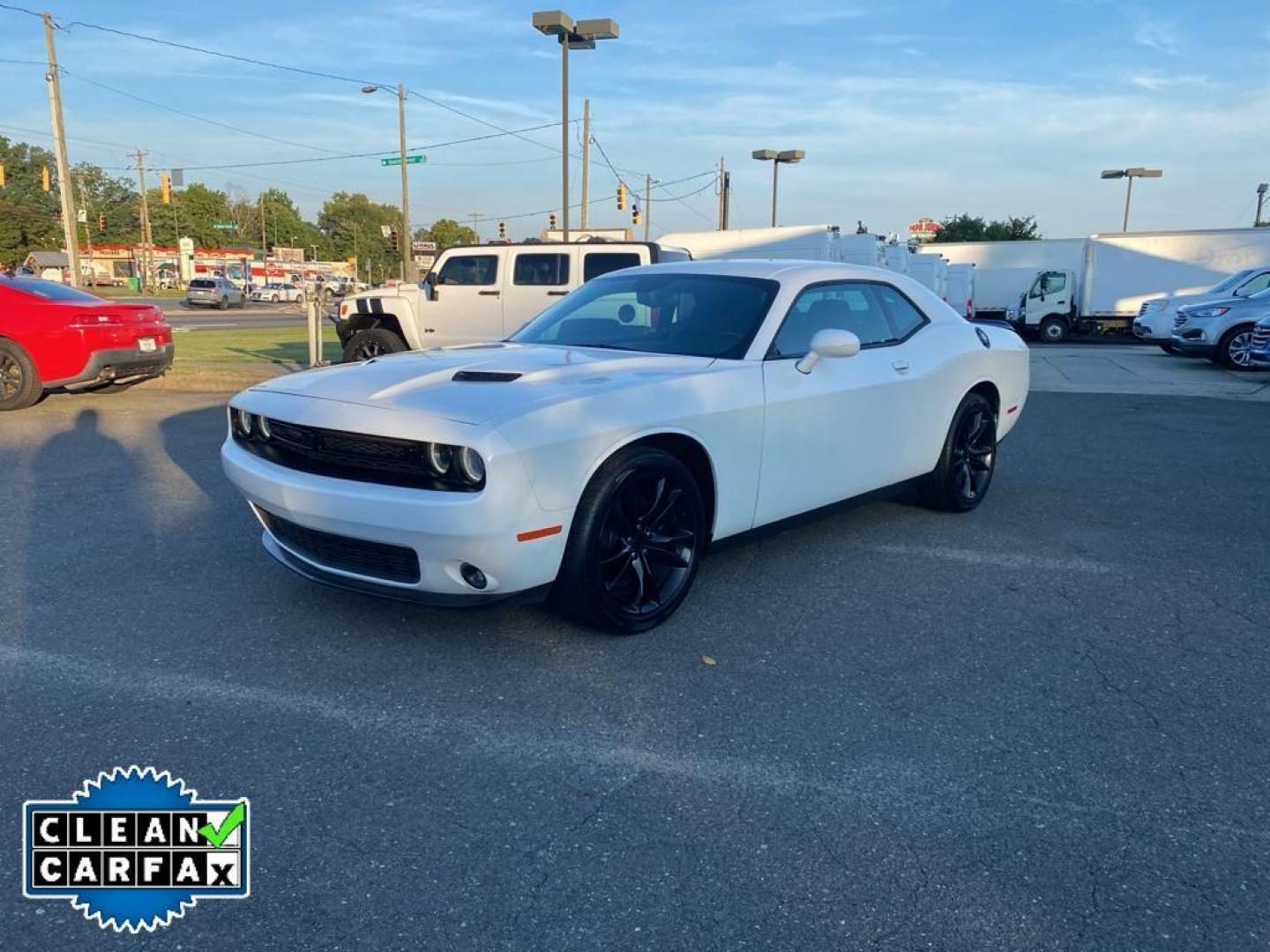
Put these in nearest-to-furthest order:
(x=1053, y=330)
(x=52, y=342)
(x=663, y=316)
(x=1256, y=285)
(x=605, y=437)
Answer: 1. (x=605, y=437)
2. (x=663, y=316)
3. (x=52, y=342)
4. (x=1256, y=285)
5. (x=1053, y=330)

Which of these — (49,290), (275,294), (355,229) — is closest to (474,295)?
(49,290)

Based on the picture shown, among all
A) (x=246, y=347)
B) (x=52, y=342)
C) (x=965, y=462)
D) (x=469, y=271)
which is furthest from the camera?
(x=246, y=347)

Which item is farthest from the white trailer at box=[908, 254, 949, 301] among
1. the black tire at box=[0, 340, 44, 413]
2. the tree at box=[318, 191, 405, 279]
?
the tree at box=[318, 191, 405, 279]

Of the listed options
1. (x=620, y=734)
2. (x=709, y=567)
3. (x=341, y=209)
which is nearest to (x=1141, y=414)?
(x=709, y=567)

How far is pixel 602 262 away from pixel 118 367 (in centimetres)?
563

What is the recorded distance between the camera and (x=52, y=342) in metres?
9.54

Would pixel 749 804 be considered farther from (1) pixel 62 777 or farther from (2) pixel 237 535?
(2) pixel 237 535

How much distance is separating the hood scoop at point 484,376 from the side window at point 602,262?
8135mm

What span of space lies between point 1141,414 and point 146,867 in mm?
10896

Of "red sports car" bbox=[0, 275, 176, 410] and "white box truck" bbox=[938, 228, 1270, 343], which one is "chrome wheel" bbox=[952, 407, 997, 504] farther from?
"white box truck" bbox=[938, 228, 1270, 343]

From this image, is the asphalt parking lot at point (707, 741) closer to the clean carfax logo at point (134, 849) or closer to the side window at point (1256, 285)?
the clean carfax logo at point (134, 849)

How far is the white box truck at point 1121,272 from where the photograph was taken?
25172mm

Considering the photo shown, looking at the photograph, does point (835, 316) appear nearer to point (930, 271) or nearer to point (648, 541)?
point (648, 541)

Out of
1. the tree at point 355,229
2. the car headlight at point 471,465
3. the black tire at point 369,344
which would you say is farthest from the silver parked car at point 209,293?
the tree at point 355,229
